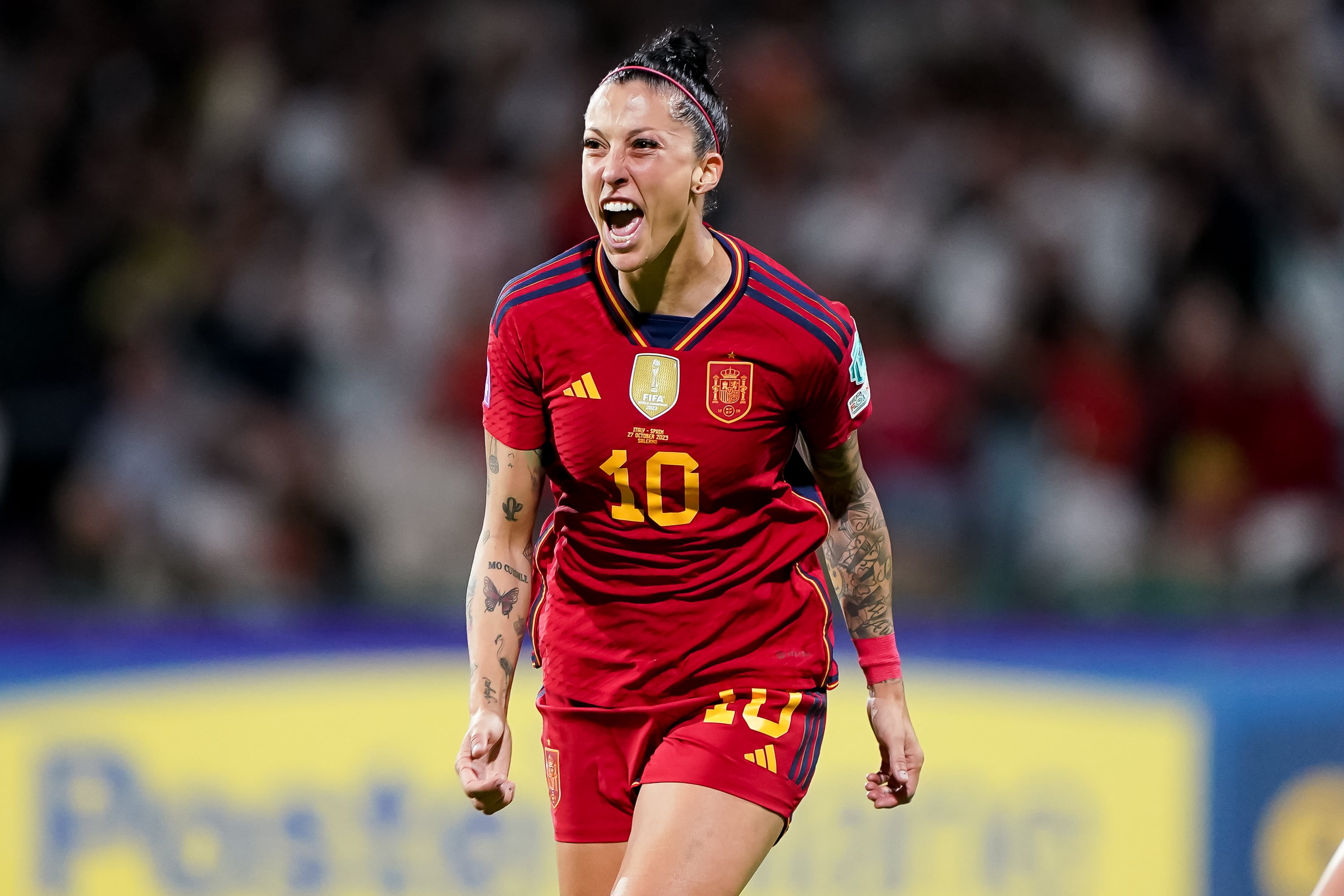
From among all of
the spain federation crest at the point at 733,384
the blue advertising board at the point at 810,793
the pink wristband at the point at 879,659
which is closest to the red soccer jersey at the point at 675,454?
the spain federation crest at the point at 733,384

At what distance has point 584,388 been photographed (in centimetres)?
327

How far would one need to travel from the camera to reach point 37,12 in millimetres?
8461

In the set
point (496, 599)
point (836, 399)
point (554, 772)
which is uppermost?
point (836, 399)

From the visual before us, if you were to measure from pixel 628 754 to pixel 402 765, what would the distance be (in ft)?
7.87

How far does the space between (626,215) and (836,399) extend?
0.55 meters

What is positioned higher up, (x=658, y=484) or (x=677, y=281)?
(x=677, y=281)

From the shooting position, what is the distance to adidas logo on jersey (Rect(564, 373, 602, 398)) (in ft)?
10.7

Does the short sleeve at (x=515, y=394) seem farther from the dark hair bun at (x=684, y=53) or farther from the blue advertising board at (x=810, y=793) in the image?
the blue advertising board at (x=810, y=793)

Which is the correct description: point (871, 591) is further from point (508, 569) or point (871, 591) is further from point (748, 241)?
point (748, 241)

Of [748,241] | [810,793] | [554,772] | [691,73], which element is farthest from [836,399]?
[748,241]

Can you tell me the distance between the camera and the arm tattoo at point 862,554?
3.55 metres

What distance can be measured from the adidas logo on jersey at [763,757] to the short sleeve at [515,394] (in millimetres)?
726

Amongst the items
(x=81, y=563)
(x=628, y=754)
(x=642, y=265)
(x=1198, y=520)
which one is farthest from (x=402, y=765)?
(x=1198, y=520)

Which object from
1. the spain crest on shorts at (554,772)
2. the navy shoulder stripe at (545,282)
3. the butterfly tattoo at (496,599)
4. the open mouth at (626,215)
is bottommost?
the spain crest on shorts at (554,772)
